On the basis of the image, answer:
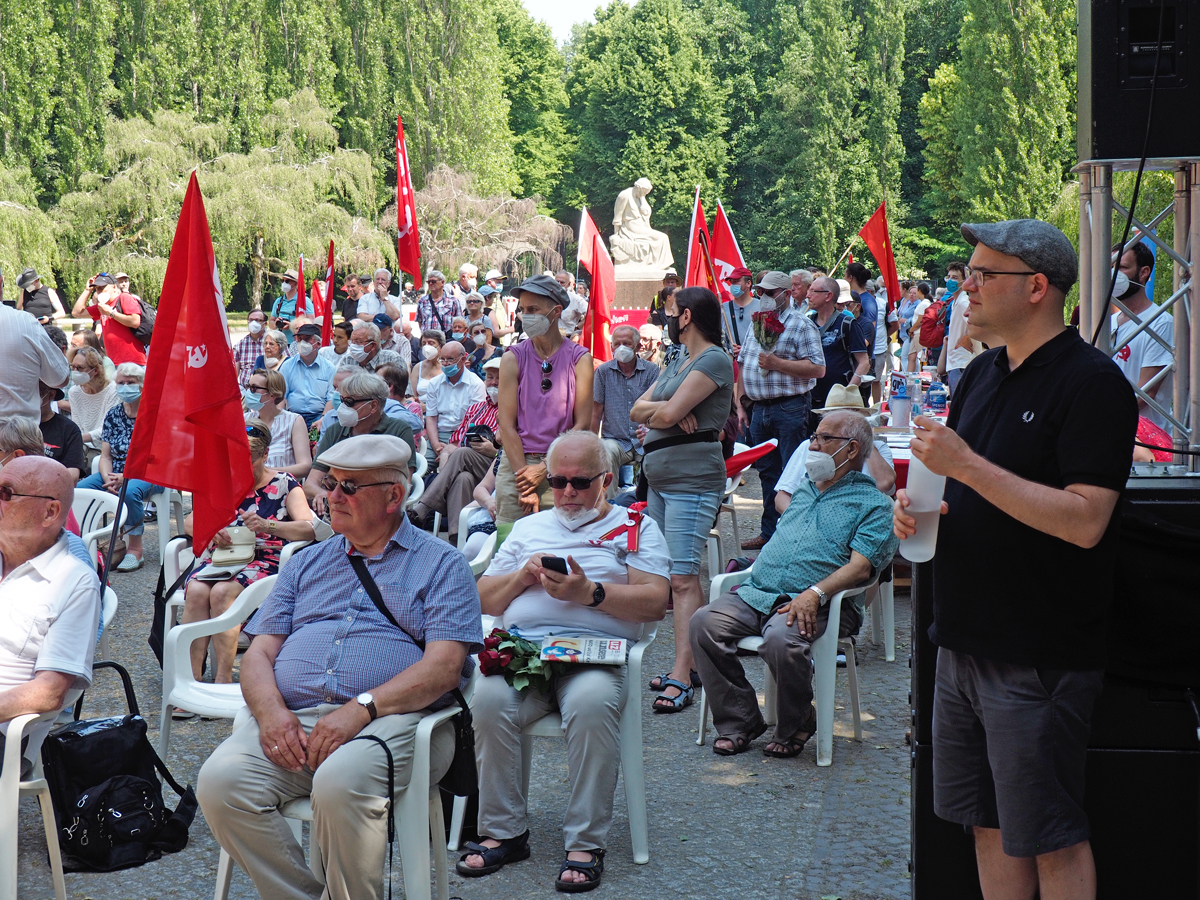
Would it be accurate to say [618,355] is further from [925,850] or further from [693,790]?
[925,850]

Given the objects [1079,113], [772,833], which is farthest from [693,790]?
[1079,113]

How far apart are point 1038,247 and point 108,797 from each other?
3.40 meters

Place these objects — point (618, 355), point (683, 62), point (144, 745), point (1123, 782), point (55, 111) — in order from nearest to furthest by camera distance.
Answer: point (1123, 782) < point (144, 745) < point (618, 355) < point (55, 111) < point (683, 62)

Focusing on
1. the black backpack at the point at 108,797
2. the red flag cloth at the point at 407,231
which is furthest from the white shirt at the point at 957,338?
the black backpack at the point at 108,797

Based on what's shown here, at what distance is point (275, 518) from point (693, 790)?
257 centimetres

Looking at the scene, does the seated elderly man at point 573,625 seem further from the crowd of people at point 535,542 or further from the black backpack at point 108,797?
the black backpack at point 108,797

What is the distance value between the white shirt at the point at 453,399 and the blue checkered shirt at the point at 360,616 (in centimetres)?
620

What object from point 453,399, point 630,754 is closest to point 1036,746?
point 630,754

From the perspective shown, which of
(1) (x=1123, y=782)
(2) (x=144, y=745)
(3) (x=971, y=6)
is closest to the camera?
(1) (x=1123, y=782)

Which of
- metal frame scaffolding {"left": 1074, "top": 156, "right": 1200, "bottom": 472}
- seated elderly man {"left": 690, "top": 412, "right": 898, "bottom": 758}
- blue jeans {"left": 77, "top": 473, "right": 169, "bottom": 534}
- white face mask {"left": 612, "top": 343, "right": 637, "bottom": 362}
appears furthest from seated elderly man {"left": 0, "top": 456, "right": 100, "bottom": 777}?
white face mask {"left": 612, "top": 343, "right": 637, "bottom": 362}

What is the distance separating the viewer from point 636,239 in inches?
1116

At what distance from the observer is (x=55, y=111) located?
33188 millimetres

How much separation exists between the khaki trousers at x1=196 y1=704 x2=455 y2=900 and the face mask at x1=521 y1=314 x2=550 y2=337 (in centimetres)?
299

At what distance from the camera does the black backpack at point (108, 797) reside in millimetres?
4035
